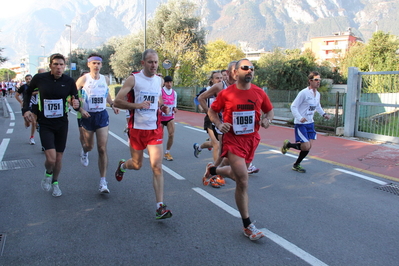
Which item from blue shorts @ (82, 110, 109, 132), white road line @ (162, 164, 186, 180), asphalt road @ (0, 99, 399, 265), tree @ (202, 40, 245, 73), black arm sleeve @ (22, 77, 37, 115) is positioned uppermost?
tree @ (202, 40, 245, 73)

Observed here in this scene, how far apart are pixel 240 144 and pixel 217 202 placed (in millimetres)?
1364

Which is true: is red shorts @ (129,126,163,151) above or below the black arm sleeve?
below

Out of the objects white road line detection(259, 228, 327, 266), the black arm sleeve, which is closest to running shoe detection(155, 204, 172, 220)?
white road line detection(259, 228, 327, 266)

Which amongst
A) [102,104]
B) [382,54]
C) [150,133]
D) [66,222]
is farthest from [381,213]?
[382,54]

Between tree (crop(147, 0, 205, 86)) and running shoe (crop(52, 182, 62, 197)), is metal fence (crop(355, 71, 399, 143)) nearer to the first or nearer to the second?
running shoe (crop(52, 182, 62, 197))

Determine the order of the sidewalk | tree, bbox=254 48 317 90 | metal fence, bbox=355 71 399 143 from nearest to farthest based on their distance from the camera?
1. the sidewalk
2. metal fence, bbox=355 71 399 143
3. tree, bbox=254 48 317 90

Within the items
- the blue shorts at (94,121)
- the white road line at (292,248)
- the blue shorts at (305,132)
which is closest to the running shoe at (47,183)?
the blue shorts at (94,121)

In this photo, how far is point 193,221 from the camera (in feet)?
13.7

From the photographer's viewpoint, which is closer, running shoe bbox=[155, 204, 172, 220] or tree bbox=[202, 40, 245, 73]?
running shoe bbox=[155, 204, 172, 220]

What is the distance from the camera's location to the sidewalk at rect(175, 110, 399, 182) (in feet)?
23.6

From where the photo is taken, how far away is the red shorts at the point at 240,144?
12.4 feet

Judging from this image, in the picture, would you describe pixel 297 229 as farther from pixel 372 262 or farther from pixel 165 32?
pixel 165 32

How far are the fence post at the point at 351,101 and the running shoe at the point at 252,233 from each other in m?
8.88

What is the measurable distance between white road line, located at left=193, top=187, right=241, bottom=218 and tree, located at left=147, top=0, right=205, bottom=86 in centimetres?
2559
